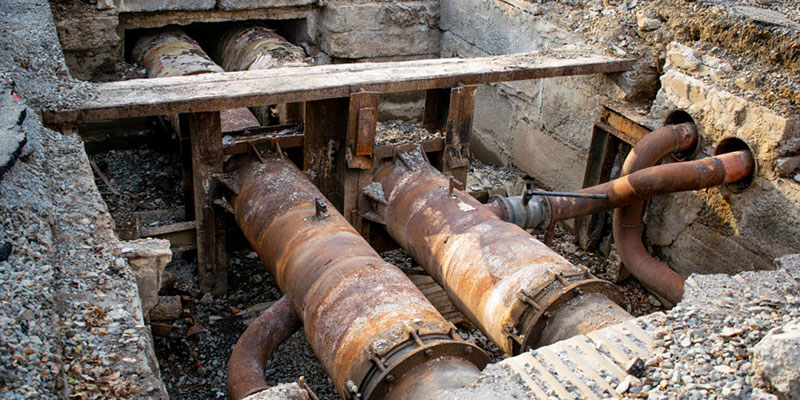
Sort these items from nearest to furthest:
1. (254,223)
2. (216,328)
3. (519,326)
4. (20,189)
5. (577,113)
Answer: (20,189) → (519,326) → (254,223) → (216,328) → (577,113)

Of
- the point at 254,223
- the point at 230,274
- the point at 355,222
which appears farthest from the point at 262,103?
the point at 230,274

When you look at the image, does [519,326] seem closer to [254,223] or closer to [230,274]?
[254,223]

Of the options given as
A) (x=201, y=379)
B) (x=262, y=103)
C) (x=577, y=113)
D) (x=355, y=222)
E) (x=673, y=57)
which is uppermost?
(x=673, y=57)

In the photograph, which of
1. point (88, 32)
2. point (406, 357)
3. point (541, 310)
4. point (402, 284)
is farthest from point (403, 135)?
point (88, 32)

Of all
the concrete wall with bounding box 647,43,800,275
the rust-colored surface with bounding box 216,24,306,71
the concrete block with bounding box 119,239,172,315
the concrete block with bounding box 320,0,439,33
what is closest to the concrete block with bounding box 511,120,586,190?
the concrete wall with bounding box 647,43,800,275

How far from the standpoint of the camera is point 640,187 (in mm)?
4852

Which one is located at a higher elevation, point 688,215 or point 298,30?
point 298,30

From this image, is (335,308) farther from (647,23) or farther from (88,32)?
(88,32)

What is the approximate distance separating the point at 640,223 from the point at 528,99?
81.9 inches

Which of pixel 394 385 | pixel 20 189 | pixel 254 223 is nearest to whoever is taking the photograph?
pixel 20 189

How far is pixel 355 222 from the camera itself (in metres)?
5.45

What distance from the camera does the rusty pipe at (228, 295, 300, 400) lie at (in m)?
3.86

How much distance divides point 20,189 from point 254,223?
1840mm

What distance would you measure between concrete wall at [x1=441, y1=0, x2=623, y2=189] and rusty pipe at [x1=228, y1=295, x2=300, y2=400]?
336cm
